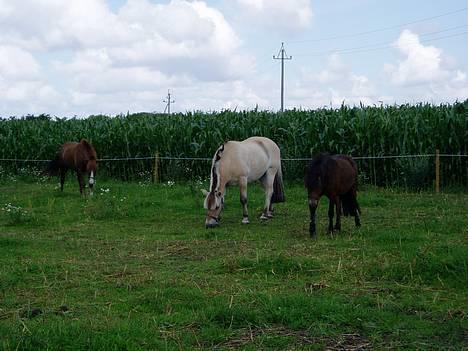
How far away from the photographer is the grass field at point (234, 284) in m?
5.36

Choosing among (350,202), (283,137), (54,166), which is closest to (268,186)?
(350,202)

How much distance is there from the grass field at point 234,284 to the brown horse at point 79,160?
4379 mm

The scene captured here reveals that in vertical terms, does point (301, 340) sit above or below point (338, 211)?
below

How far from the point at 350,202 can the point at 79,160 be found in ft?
29.7

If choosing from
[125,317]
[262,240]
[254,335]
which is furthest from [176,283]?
[262,240]

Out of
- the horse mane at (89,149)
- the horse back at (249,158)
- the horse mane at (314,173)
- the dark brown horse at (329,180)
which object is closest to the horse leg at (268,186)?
the horse back at (249,158)

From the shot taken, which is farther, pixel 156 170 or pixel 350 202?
pixel 156 170

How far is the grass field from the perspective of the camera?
5.36 metres

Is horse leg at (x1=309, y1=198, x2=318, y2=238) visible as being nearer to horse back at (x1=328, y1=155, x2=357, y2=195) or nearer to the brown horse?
horse back at (x1=328, y1=155, x2=357, y2=195)

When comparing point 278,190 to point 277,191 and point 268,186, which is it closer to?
point 277,191

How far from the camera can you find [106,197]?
16.7 meters

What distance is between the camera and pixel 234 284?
286 inches

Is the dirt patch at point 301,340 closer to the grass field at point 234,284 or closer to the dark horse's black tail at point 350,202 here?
the grass field at point 234,284

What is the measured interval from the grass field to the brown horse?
14.4 ft
